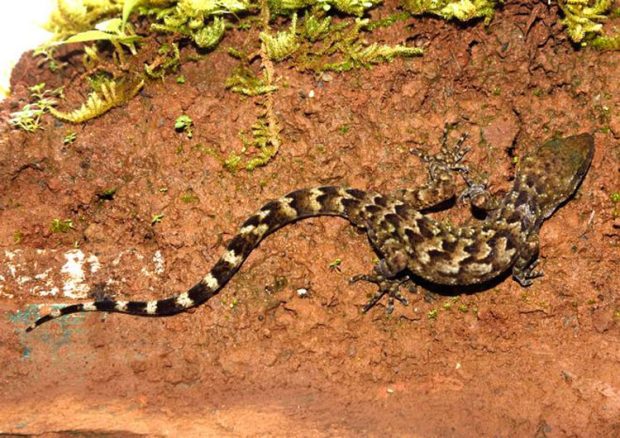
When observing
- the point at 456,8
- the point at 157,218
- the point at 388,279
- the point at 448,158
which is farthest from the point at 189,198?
the point at 456,8

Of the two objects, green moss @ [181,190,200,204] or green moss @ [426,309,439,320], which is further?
green moss @ [181,190,200,204]

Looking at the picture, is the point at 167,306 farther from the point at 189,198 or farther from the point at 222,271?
the point at 189,198

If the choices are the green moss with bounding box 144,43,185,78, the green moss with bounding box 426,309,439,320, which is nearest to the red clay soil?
the green moss with bounding box 426,309,439,320

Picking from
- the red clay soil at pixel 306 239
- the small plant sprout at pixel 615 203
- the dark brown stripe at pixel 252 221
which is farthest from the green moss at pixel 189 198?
the small plant sprout at pixel 615 203

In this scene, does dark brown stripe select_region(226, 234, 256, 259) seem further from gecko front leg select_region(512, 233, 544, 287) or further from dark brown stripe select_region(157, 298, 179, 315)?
gecko front leg select_region(512, 233, 544, 287)

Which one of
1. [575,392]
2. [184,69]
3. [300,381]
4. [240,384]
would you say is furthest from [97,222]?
[575,392]

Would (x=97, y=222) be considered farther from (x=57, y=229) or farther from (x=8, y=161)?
(x=8, y=161)

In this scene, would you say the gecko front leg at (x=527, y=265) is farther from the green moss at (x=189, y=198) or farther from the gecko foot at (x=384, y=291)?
the green moss at (x=189, y=198)
